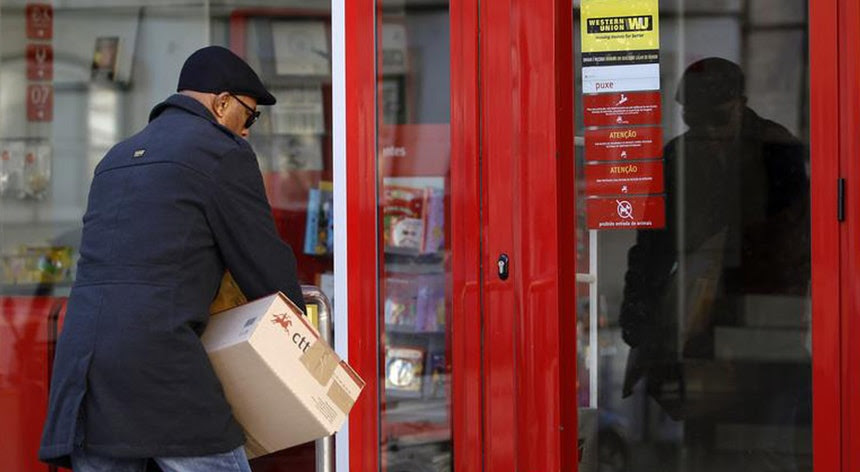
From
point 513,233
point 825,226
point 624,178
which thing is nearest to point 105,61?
point 513,233

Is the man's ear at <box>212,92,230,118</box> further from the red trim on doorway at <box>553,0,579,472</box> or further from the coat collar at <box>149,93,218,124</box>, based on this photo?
the red trim on doorway at <box>553,0,579,472</box>

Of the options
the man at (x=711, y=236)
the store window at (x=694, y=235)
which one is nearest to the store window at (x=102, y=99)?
the store window at (x=694, y=235)

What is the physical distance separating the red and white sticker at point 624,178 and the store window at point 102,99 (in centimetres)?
129

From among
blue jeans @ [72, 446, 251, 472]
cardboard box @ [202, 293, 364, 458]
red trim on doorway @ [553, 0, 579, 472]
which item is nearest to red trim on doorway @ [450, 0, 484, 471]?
red trim on doorway @ [553, 0, 579, 472]

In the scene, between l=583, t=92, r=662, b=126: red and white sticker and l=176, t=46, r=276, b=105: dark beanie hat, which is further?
l=583, t=92, r=662, b=126: red and white sticker

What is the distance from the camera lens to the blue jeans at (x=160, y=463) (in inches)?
122

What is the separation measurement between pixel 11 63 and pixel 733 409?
3316mm

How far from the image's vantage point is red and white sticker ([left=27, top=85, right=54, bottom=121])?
5551 millimetres

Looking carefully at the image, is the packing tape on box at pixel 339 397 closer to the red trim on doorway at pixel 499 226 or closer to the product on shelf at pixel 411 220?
the red trim on doorway at pixel 499 226

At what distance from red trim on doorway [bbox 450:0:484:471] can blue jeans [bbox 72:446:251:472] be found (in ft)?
4.76

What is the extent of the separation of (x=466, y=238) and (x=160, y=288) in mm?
1581

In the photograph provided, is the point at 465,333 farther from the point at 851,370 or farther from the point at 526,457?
the point at 851,370

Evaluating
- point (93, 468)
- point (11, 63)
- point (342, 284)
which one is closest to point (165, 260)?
point (93, 468)

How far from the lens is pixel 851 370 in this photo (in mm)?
4125
